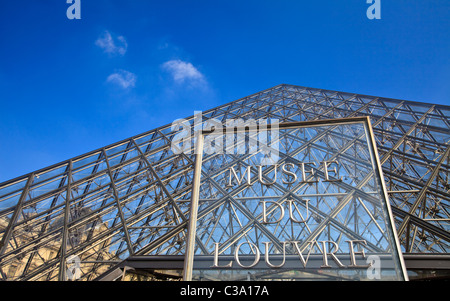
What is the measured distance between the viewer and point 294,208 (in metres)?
3.93

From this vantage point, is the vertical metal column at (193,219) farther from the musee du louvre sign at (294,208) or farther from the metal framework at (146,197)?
the metal framework at (146,197)

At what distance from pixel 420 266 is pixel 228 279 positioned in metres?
5.13

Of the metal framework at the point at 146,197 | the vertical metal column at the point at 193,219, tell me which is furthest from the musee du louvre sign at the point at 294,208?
the metal framework at the point at 146,197

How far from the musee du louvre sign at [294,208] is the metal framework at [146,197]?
386 mm

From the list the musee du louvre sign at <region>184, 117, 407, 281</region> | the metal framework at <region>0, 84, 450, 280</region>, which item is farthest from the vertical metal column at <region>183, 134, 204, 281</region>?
the metal framework at <region>0, 84, 450, 280</region>

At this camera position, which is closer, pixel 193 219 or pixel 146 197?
pixel 193 219

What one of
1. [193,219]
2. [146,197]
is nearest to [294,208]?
[193,219]

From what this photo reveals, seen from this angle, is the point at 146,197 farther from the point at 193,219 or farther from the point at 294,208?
the point at 294,208

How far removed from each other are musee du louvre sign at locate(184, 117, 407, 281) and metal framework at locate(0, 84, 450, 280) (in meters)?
0.39

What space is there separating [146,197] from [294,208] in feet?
36.3

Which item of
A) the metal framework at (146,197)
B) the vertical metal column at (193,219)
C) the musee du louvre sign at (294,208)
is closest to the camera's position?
the musee du louvre sign at (294,208)

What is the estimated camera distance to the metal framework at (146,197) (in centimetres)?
795

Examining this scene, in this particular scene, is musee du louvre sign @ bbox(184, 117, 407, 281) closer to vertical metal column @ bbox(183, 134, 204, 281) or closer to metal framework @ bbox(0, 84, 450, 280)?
vertical metal column @ bbox(183, 134, 204, 281)

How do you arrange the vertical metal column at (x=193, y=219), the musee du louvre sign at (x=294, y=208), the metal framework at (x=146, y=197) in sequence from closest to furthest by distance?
the musee du louvre sign at (x=294, y=208), the vertical metal column at (x=193, y=219), the metal framework at (x=146, y=197)
